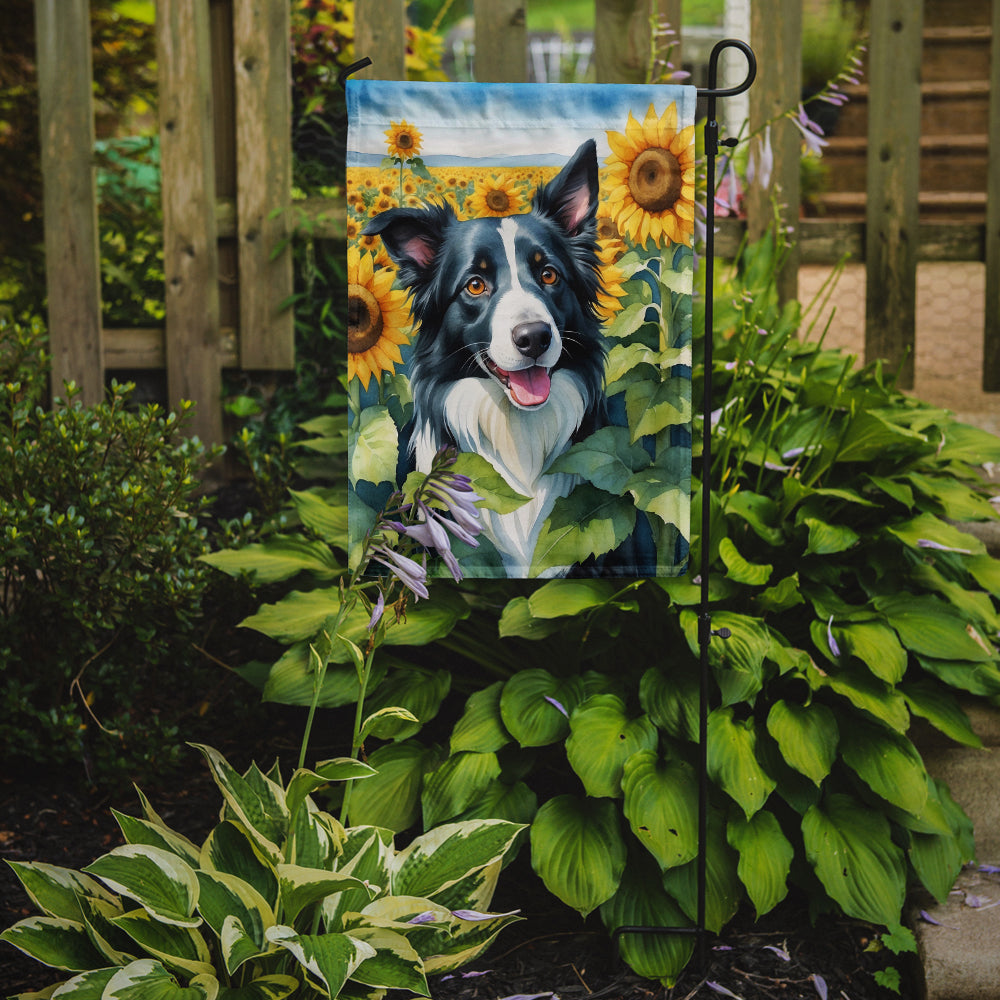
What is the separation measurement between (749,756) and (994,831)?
700 millimetres

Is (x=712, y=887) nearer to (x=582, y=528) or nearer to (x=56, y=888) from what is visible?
(x=582, y=528)

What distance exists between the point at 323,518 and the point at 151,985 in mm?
1177

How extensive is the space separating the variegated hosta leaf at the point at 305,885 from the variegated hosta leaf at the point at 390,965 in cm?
8

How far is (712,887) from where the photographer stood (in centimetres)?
187

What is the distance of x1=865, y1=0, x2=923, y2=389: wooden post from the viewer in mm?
3166

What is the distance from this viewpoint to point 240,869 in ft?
5.41

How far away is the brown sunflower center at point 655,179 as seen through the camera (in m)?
1.80

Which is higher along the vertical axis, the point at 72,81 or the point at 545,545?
the point at 72,81

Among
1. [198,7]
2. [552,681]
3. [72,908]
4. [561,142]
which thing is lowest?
[72,908]

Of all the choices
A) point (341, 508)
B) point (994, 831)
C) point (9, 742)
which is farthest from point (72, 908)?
point (994, 831)

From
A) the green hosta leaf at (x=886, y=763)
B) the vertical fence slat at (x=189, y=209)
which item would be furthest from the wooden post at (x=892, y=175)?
the vertical fence slat at (x=189, y=209)

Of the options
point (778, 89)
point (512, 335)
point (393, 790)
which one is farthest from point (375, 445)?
point (778, 89)

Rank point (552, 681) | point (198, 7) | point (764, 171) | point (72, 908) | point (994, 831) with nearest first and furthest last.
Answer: point (72, 908) → point (552, 681) → point (994, 831) → point (764, 171) → point (198, 7)

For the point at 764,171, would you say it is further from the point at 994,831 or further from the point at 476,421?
the point at 994,831
